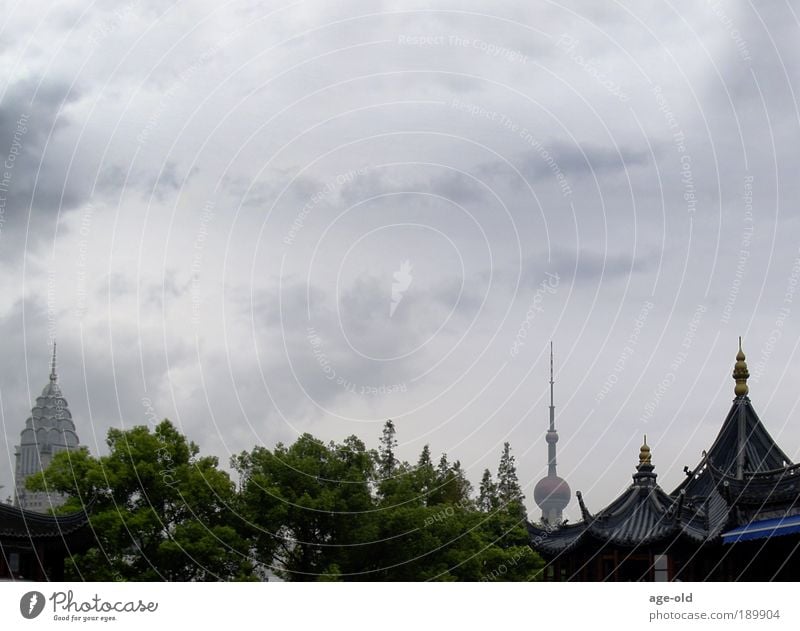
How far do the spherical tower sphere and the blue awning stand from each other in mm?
98479

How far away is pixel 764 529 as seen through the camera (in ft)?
104

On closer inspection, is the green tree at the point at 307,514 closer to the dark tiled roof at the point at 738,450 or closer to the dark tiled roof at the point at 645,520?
the dark tiled roof at the point at 645,520

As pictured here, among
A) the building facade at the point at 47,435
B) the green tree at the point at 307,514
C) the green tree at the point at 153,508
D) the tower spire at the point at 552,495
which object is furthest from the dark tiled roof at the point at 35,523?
the tower spire at the point at 552,495

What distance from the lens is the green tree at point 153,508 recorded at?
133 feet

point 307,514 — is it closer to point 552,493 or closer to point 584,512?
point 584,512

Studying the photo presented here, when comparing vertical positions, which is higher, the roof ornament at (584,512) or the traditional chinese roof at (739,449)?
the traditional chinese roof at (739,449)

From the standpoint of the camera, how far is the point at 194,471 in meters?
43.2

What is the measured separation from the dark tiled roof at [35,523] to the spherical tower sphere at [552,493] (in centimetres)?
9799

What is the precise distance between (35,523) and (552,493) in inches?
4148

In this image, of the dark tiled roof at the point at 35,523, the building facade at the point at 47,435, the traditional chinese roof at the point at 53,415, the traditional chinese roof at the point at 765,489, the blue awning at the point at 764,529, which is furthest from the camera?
the traditional chinese roof at the point at 53,415

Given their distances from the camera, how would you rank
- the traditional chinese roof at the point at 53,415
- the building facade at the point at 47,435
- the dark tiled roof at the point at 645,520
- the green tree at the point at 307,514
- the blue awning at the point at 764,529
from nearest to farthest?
the blue awning at the point at 764,529
the dark tiled roof at the point at 645,520
the green tree at the point at 307,514
the building facade at the point at 47,435
the traditional chinese roof at the point at 53,415
